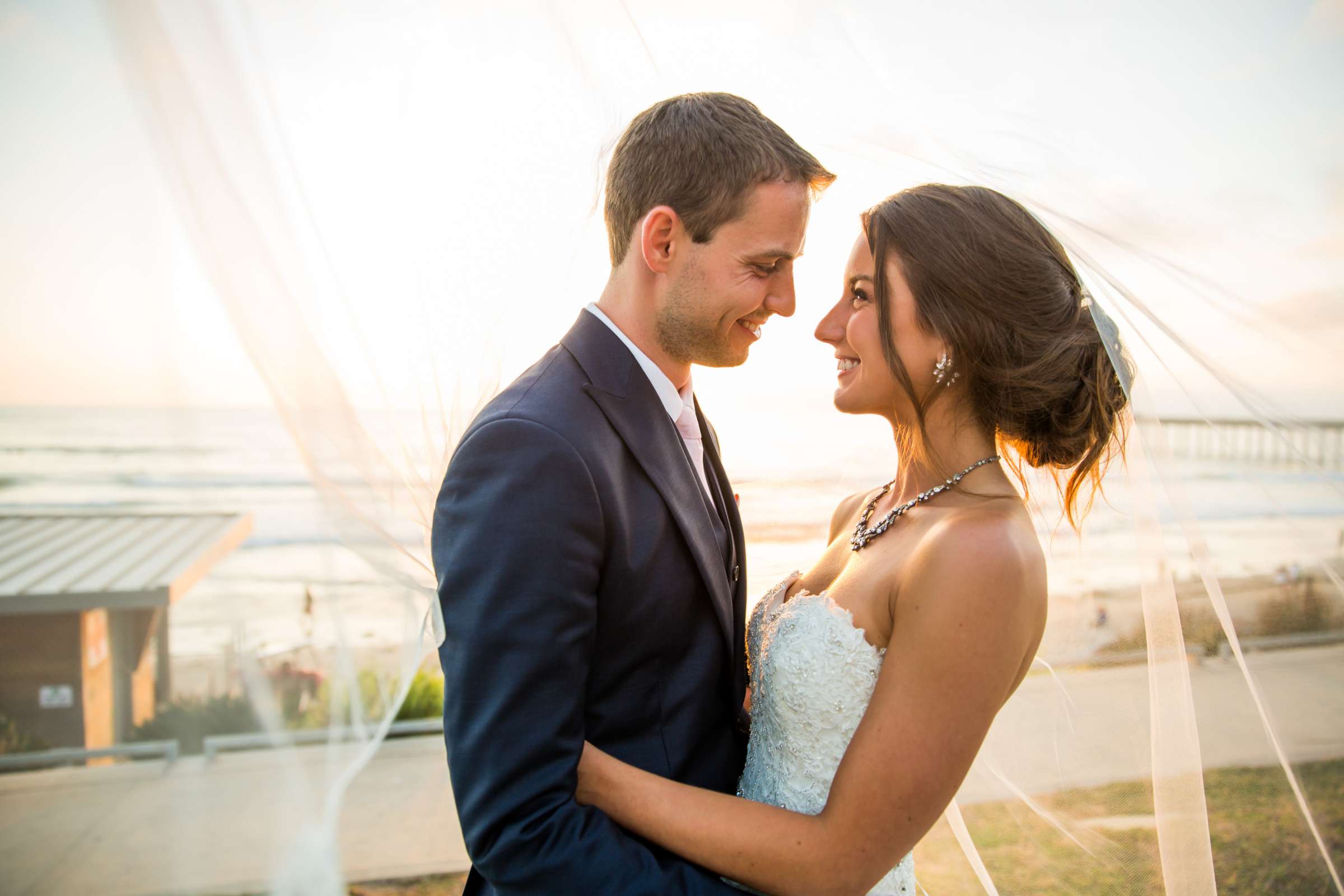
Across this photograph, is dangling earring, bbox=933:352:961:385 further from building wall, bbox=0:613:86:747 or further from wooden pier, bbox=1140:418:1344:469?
building wall, bbox=0:613:86:747

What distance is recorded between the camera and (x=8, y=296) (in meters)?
1.94

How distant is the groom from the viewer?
4.56 feet

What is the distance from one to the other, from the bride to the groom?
116mm

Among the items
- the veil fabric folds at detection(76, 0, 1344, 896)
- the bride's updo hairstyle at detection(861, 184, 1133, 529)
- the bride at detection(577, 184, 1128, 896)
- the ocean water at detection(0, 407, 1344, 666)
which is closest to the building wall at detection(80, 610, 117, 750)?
the ocean water at detection(0, 407, 1344, 666)

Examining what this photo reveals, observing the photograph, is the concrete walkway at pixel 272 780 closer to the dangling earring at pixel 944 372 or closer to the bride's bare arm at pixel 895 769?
the bride's bare arm at pixel 895 769

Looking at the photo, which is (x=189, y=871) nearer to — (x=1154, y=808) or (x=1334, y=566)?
(x=1154, y=808)

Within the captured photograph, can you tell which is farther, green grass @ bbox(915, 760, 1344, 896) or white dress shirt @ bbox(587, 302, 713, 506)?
green grass @ bbox(915, 760, 1344, 896)

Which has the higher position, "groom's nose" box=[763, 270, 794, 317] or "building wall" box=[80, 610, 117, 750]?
"groom's nose" box=[763, 270, 794, 317]

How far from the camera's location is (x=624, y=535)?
60.4 inches

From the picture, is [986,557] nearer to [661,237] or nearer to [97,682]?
[661,237]

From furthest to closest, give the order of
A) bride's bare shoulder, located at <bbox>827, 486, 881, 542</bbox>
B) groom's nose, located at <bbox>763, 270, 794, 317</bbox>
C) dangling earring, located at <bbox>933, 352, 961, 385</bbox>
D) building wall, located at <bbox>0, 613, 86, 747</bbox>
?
building wall, located at <bbox>0, 613, 86, 747</bbox>
bride's bare shoulder, located at <bbox>827, 486, 881, 542</bbox>
groom's nose, located at <bbox>763, 270, 794, 317</bbox>
dangling earring, located at <bbox>933, 352, 961, 385</bbox>

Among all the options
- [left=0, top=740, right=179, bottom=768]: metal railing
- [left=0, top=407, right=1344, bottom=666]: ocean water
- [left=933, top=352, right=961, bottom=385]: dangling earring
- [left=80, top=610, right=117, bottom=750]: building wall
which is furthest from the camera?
[left=80, top=610, right=117, bottom=750]: building wall

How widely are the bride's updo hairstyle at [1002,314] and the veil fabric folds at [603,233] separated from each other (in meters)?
0.07

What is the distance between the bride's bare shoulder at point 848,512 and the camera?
2.39m
